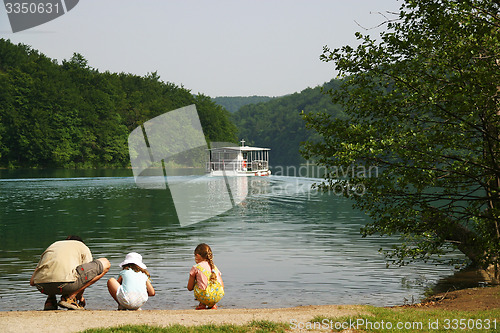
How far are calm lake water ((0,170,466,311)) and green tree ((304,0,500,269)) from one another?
8.25ft

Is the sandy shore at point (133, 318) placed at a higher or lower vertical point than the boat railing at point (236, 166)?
lower

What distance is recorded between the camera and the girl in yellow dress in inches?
394

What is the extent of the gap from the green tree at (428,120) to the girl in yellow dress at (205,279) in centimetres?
392

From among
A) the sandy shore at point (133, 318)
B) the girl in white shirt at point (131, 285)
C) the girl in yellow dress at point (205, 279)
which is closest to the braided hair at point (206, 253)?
the girl in yellow dress at point (205, 279)

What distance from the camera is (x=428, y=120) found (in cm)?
1245

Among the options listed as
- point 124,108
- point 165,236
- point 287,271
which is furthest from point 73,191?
point 124,108

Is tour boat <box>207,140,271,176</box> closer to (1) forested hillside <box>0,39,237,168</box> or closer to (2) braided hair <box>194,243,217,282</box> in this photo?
(1) forested hillside <box>0,39,237,168</box>

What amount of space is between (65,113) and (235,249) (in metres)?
88.6

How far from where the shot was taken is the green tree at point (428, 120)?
11.0 m

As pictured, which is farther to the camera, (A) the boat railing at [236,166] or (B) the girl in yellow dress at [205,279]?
(A) the boat railing at [236,166]

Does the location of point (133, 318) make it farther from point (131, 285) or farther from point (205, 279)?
point (205, 279)

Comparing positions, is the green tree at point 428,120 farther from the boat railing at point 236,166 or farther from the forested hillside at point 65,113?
the forested hillside at point 65,113

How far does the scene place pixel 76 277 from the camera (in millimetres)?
10016

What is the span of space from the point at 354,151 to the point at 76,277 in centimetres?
593
